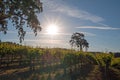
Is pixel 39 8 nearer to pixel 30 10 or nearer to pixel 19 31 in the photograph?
pixel 30 10

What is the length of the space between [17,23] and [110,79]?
11925mm

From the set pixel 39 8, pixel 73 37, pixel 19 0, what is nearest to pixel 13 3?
pixel 19 0

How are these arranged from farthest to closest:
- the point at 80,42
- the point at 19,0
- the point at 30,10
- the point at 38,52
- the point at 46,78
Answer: the point at 80,42
the point at 38,52
the point at 46,78
the point at 30,10
the point at 19,0

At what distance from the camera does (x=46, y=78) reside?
842 inches

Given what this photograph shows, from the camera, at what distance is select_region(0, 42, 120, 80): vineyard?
22906mm

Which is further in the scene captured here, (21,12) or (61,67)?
(61,67)

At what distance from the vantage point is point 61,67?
1300 inches

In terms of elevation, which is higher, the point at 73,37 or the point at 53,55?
the point at 73,37

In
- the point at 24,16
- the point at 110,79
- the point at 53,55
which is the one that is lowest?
the point at 110,79

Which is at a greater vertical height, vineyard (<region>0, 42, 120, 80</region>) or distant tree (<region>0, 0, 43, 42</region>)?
distant tree (<region>0, 0, 43, 42</region>)

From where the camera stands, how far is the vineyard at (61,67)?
75.2ft

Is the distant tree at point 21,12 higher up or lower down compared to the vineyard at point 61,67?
higher up

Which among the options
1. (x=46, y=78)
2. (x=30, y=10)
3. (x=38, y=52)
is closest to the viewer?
(x=30, y=10)

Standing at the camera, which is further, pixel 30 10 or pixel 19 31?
pixel 19 31
